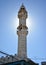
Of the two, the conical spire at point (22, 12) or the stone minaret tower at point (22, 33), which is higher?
the conical spire at point (22, 12)

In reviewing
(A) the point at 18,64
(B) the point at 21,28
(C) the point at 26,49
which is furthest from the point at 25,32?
(A) the point at 18,64

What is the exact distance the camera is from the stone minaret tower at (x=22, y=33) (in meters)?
32.0

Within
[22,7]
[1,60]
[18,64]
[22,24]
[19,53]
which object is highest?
[22,7]

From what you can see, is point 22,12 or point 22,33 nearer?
point 22,33

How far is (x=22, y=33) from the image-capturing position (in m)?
32.9

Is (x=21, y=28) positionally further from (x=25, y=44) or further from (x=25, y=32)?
(x=25, y=44)

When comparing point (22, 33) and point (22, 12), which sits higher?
point (22, 12)

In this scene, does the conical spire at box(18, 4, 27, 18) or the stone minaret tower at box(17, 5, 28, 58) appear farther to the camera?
the conical spire at box(18, 4, 27, 18)

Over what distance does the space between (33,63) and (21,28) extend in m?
9.95

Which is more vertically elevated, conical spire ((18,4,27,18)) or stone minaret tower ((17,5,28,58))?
conical spire ((18,4,27,18))

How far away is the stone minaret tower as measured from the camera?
105ft

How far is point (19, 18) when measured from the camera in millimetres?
35406

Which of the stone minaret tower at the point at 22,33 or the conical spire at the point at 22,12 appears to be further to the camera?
the conical spire at the point at 22,12

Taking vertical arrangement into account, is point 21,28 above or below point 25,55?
above
